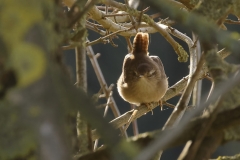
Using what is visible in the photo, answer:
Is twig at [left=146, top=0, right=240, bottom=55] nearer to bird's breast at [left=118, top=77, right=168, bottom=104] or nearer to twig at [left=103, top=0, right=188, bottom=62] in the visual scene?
twig at [left=103, top=0, right=188, bottom=62]

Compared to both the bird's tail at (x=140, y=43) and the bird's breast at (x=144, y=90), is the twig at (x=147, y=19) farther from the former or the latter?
the bird's breast at (x=144, y=90)

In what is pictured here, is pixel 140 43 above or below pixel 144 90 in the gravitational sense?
above

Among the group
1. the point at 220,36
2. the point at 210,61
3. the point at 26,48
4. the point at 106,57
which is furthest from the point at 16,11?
the point at 106,57

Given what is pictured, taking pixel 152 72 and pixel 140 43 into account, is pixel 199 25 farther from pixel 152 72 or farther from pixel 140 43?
pixel 152 72

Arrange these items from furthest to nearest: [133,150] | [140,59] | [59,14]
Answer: [140,59]
[59,14]
[133,150]

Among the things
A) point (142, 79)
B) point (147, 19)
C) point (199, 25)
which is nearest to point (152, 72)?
point (142, 79)

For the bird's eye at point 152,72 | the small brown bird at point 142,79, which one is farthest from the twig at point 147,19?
the bird's eye at point 152,72

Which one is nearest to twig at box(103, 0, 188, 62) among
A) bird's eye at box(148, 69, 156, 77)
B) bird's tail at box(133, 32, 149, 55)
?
bird's tail at box(133, 32, 149, 55)

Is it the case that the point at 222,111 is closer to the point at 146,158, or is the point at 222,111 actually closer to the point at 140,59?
the point at 146,158
